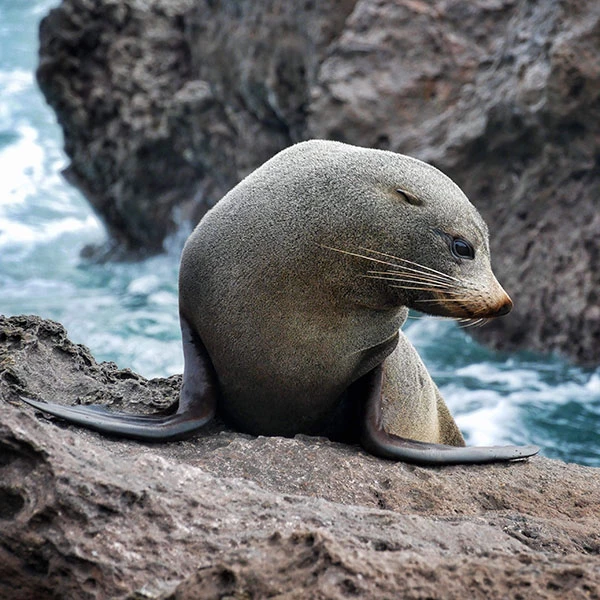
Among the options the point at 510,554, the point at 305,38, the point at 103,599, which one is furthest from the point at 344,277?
the point at 305,38

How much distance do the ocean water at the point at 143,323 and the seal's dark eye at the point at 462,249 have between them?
4075mm

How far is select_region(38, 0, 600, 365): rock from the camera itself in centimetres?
820

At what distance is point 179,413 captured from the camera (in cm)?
388

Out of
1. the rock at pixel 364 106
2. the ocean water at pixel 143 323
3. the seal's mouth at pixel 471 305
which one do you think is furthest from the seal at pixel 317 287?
the rock at pixel 364 106

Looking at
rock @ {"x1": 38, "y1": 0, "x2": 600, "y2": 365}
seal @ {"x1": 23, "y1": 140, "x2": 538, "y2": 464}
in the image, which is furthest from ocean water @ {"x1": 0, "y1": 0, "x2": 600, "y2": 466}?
seal @ {"x1": 23, "y1": 140, "x2": 538, "y2": 464}

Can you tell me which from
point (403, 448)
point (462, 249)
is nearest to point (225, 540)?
point (403, 448)

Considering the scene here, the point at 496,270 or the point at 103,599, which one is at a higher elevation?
the point at 103,599

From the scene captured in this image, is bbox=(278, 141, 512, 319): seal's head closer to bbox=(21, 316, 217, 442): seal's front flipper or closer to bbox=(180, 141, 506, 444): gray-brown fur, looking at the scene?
bbox=(180, 141, 506, 444): gray-brown fur

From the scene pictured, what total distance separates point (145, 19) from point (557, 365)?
6.74 meters

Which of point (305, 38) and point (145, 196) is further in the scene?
point (145, 196)

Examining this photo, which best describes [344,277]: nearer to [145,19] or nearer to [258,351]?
[258,351]

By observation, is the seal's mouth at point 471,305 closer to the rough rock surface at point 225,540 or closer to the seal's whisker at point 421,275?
the seal's whisker at point 421,275

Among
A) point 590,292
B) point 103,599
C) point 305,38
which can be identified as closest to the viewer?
point 103,599

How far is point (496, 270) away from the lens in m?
8.80
